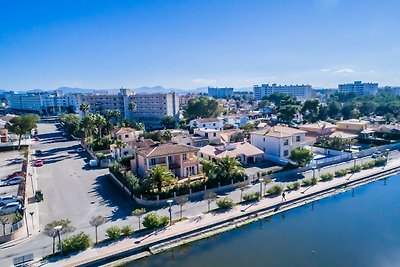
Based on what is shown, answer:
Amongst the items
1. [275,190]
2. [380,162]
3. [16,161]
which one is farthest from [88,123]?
A: [380,162]

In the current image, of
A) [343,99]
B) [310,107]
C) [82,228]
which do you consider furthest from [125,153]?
[343,99]

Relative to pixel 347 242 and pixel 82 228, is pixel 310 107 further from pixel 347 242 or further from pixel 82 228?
pixel 82 228

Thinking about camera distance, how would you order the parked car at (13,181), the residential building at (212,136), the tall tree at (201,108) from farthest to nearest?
1. the tall tree at (201,108)
2. the residential building at (212,136)
3. the parked car at (13,181)

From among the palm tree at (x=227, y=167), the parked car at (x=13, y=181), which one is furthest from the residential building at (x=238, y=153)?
the parked car at (x=13, y=181)

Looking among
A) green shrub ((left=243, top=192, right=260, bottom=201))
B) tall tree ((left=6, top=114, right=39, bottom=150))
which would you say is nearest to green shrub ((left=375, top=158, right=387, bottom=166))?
green shrub ((left=243, top=192, right=260, bottom=201))

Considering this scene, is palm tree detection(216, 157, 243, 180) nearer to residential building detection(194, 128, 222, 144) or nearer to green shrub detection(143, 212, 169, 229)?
green shrub detection(143, 212, 169, 229)

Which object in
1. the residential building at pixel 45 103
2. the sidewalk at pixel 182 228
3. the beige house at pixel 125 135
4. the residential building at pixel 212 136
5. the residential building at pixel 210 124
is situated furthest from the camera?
the residential building at pixel 45 103

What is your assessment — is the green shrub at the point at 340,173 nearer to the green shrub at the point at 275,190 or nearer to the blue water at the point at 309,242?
the blue water at the point at 309,242
